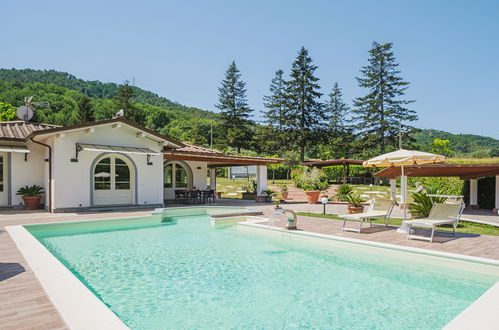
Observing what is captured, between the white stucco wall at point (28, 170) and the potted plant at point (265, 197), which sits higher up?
the white stucco wall at point (28, 170)

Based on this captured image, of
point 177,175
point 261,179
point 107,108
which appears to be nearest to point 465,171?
point 261,179

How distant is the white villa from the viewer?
13.4 metres

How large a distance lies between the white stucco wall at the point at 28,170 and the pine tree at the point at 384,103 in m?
38.5

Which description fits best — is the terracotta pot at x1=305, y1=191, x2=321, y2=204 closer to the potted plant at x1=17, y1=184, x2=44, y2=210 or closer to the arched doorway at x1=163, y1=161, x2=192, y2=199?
the arched doorway at x1=163, y1=161, x2=192, y2=199

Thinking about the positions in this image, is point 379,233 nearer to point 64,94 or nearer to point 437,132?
point 64,94

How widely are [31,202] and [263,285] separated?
12994mm

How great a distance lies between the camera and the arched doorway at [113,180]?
48.3 feet

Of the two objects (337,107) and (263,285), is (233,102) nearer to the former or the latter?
(337,107)

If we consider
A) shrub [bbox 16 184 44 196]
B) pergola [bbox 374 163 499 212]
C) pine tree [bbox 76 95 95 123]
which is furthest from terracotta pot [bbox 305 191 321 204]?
pine tree [bbox 76 95 95 123]

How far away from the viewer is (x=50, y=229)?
10.0 metres

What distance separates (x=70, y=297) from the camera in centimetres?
388

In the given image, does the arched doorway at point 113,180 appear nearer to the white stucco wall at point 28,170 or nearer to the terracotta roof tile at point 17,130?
the white stucco wall at point 28,170

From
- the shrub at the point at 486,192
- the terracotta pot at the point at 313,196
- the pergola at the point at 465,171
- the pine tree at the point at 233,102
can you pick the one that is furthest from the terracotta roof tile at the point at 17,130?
the pine tree at the point at 233,102

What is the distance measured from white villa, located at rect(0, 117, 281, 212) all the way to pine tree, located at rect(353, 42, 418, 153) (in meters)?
33.1
